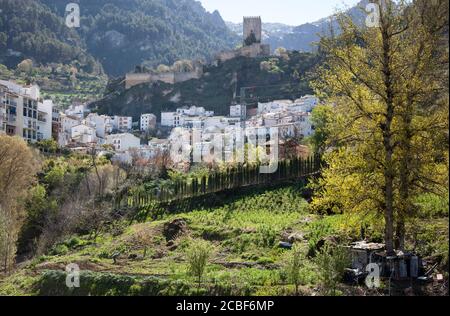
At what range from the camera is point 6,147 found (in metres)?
38.2

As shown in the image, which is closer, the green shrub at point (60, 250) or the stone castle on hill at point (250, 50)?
the green shrub at point (60, 250)

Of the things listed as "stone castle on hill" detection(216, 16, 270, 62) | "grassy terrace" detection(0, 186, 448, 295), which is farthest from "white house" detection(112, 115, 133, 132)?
"grassy terrace" detection(0, 186, 448, 295)

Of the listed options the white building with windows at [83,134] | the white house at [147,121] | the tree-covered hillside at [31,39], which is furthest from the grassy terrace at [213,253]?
the tree-covered hillside at [31,39]

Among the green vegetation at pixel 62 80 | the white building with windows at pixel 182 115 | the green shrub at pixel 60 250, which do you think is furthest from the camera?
the green vegetation at pixel 62 80

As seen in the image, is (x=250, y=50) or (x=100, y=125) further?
(x=250, y=50)

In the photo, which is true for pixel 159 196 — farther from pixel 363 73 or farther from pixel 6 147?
pixel 363 73

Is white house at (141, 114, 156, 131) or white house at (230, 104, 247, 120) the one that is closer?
white house at (230, 104, 247, 120)

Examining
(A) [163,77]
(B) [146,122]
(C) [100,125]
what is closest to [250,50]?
(A) [163,77]

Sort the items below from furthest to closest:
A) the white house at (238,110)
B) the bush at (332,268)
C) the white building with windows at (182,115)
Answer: the white building with windows at (182,115) < the white house at (238,110) < the bush at (332,268)

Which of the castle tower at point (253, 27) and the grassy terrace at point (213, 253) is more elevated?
the castle tower at point (253, 27)

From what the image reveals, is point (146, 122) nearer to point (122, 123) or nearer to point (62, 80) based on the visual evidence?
point (122, 123)

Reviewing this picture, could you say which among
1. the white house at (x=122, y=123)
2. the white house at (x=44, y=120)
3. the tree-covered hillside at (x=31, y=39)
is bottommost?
the white house at (x=44, y=120)

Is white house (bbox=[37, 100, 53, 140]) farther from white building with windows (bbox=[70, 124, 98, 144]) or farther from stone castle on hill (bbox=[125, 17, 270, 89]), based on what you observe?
stone castle on hill (bbox=[125, 17, 270, 89])

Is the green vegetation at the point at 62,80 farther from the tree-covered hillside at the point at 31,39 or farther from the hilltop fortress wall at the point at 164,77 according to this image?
the hilltop fortress wall at the point at 164,77
